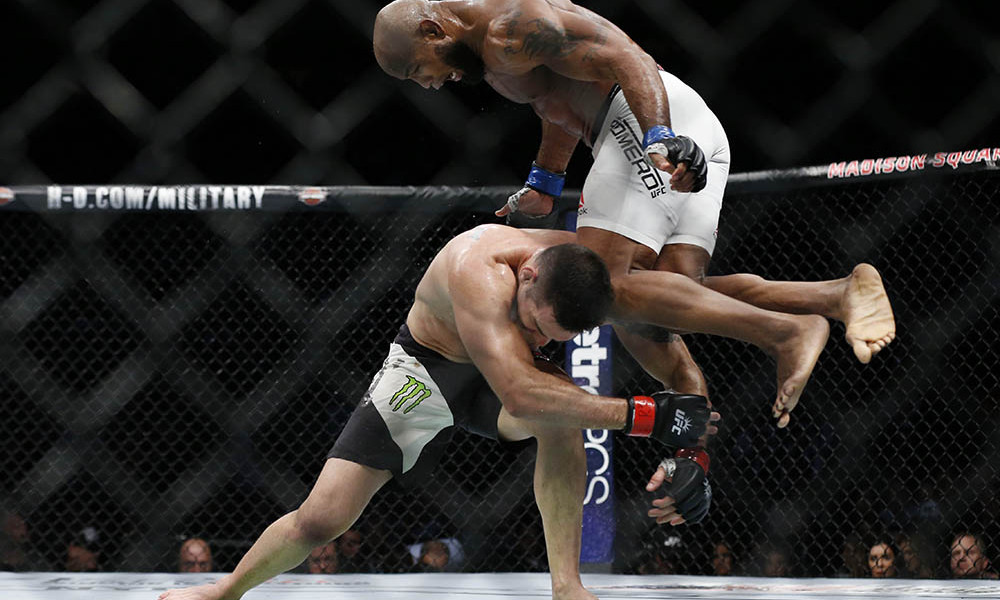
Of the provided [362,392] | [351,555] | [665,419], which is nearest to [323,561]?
[351,555]

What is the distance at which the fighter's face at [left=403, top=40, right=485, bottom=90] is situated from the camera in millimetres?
Result: 1886

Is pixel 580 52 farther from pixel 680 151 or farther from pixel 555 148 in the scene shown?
pixel 555 148

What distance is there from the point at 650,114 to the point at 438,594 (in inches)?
46.1

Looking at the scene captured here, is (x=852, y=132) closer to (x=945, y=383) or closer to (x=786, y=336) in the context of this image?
(x=945, y=383)

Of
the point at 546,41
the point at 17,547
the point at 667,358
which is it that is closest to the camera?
the point at 546,41

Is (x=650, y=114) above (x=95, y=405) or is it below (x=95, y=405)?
above

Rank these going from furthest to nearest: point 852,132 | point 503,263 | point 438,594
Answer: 1. point 852,132
2. point 438,594
3. point 503,263

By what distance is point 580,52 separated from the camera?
1.87m

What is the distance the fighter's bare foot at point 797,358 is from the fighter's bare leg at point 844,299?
0.06 m

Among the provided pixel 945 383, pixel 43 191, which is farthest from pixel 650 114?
pixel 945 383

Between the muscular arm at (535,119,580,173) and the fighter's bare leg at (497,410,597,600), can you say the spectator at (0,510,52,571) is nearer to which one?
the fighter's bare leg at (497,410,597,600)

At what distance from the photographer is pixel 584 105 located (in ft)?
6.79

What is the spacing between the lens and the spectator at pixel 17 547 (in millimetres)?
3174

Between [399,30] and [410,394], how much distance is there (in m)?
0.67
